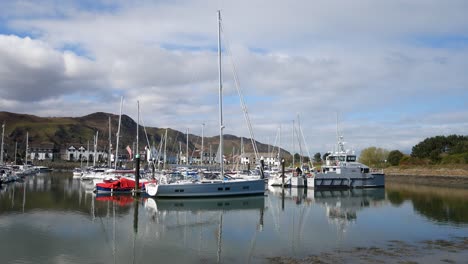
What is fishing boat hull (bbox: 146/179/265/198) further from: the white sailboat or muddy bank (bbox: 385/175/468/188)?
muddy bank (bbox: 385/175/468/188)

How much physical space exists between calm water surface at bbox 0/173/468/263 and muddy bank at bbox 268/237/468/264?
45 mm

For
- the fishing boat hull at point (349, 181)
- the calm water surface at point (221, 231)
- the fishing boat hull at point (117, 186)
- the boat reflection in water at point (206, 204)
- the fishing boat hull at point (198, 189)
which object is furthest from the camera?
the fishing boat hull at point (349, 181)

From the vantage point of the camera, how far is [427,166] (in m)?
101

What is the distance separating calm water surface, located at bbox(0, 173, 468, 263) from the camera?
62.6 feet

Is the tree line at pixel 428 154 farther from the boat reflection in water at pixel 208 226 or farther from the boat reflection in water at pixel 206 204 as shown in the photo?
the boat reflection in water at pixel 208 226

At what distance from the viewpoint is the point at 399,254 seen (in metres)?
19.3

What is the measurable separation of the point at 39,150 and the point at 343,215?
527ft

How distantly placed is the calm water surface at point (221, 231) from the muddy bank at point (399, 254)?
0.05 metres

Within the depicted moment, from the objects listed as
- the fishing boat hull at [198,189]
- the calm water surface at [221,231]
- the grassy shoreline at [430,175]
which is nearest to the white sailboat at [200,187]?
the fishing boat hull at [198,189]

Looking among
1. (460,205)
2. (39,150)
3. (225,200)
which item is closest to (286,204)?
(225,200)

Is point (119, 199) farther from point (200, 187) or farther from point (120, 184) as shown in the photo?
point (200, 187)

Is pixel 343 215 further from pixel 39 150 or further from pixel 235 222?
pixel 39 150

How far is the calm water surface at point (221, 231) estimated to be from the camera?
1908 cm

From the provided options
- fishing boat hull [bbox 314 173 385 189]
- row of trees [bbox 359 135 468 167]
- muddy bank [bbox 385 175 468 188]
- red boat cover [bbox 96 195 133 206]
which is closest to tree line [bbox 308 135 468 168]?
row of trees [bbox 359 135 468 167]
